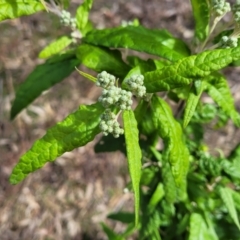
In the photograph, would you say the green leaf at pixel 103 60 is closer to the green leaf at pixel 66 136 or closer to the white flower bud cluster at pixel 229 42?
the green leaf at pixel 66 136

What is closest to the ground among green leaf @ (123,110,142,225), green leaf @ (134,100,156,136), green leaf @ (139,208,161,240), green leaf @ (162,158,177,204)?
green leaf @ (139,208,161,240)

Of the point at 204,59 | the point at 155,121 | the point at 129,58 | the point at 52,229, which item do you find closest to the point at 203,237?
the point at 155,121

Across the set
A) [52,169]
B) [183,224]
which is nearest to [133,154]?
[183,224]

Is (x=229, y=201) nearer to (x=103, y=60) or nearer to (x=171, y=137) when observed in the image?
(x=171, y=137)

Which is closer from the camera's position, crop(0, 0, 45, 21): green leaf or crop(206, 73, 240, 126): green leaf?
crop(0, 0, 45, 21): green leaf

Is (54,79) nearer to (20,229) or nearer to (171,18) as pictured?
(20,229)

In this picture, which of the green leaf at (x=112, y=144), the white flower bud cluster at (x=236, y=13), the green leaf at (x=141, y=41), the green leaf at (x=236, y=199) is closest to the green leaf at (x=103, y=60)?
the green leaf at (x=141, y=41)

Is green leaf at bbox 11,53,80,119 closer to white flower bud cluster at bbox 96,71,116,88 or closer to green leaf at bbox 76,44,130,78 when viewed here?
green leaf at bbox 76,44,130,78
